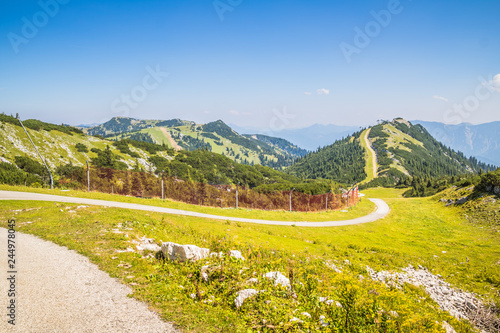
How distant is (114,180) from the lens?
32.6m

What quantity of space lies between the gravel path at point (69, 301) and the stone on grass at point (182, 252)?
8.19 ft

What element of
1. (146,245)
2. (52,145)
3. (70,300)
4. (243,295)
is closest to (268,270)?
(243,295)

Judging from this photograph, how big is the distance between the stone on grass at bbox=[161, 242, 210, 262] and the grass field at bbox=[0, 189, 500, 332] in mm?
337

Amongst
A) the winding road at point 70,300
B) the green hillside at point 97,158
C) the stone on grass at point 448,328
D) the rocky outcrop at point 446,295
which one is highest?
the green hillside at point 97,158

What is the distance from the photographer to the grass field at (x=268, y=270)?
22.6 ft

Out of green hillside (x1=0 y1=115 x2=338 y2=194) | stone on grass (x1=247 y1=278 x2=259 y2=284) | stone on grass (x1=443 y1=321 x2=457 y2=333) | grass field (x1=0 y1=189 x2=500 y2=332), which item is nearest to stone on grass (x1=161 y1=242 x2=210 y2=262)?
grass field (x1=0 y1=189 x2=500 y2=332)

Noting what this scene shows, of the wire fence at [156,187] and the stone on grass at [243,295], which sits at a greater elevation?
the wire fence at [156,187]

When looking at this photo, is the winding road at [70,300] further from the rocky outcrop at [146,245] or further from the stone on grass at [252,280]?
the stone on grass at [252,280]

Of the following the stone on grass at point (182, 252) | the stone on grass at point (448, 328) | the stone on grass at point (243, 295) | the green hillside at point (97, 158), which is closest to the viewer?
the stone on grass at point (243, 295)

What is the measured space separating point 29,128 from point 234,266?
149804 millimetres

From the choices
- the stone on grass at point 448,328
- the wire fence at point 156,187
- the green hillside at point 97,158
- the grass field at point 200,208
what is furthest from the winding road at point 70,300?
the green hillside at point 97,158

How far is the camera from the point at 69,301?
22.7ft

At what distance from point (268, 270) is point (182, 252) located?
383cm

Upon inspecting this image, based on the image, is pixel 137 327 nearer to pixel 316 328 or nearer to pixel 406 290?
A: pixel 316 328
